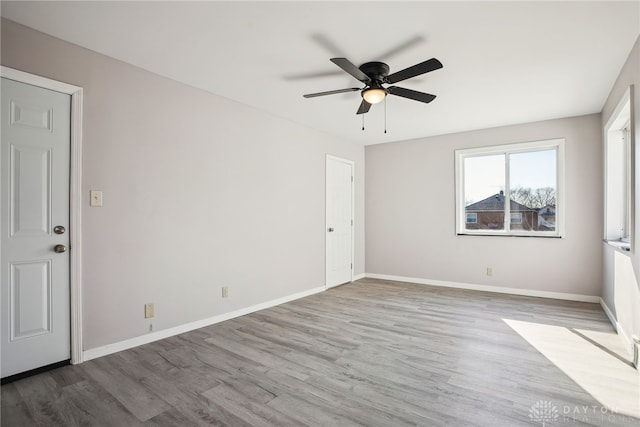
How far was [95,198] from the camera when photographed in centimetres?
266

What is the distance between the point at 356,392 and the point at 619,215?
12.9 ft

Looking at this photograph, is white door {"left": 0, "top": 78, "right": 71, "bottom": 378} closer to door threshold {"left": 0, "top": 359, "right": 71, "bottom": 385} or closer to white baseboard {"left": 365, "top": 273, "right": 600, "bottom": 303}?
door threshold {"left": 0, "top": 359, "right": 71, "bottom": 385}

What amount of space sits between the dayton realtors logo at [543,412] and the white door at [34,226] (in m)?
3.28

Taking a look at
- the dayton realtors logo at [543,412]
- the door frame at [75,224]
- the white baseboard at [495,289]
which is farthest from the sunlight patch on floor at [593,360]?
the door frame at [75,224]

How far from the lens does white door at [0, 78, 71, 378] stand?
2270mm

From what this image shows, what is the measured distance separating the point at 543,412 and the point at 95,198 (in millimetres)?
3511

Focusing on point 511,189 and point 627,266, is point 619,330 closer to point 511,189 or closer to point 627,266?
point 627,266

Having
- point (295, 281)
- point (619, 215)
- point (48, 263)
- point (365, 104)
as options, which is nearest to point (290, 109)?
point (365, 104)

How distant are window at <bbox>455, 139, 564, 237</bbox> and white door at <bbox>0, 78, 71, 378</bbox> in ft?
16.8

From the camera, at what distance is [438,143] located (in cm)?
547

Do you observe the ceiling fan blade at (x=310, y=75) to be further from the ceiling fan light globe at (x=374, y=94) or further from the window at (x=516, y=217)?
the window at (x=516, y=217)

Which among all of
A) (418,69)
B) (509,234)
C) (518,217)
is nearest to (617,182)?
(518,217)

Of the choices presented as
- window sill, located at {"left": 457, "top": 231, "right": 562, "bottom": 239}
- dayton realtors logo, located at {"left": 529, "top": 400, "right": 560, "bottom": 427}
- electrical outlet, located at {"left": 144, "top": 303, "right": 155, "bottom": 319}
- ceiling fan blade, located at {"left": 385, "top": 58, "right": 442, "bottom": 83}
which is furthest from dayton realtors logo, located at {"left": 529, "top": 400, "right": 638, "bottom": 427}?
window sill, located at {"left": 457, "top": 231, "right": 562, "bottom": 239}

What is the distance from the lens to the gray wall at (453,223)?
436 cm
